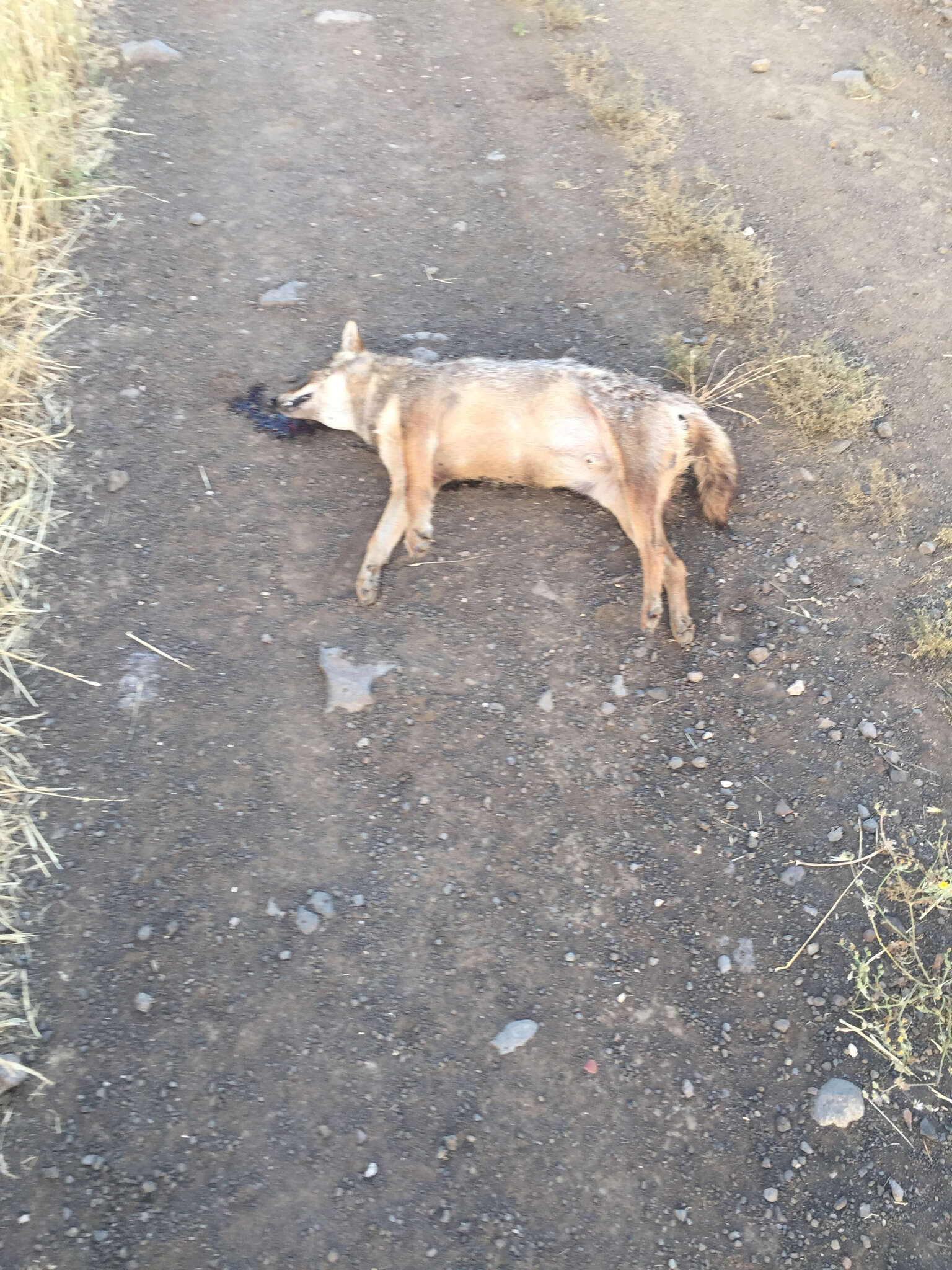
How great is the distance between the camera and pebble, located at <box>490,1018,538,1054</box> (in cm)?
318

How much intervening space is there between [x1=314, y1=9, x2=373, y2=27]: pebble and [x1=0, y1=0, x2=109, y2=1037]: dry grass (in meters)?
1.78

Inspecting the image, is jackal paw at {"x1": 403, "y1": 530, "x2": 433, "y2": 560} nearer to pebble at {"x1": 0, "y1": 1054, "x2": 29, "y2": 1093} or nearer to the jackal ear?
the jackal ear

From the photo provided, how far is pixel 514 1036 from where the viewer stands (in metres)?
3.20

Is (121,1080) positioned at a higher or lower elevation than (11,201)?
lower

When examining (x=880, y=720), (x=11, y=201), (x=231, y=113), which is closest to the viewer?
(x=880, y=720)

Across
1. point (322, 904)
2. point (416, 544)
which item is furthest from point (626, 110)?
point (322, 904)

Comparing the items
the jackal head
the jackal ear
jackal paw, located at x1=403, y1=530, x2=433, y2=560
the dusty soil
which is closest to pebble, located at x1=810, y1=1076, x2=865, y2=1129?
the dusty soil

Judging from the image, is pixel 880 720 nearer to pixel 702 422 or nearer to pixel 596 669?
pixel 596 669

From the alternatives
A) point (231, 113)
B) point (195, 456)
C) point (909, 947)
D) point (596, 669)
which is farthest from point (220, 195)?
point (909, 947)

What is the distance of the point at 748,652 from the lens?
13.7 feet

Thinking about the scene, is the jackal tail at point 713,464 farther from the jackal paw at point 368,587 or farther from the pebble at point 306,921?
the pebble at point 306,921

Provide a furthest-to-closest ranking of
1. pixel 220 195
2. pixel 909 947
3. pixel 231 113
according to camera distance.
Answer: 1. pixel 231 113
2. pixel 220 195
3. pixel 909 947

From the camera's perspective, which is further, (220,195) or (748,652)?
(220,195)

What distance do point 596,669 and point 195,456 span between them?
2315 mm
